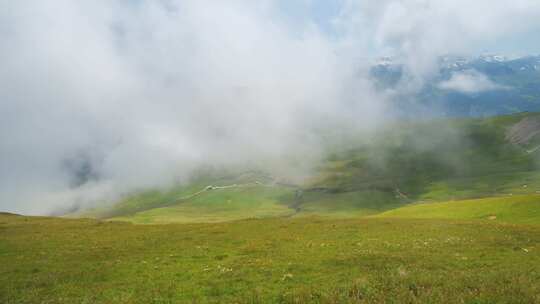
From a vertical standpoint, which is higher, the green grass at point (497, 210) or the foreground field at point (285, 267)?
the green grass at point (497, 210)

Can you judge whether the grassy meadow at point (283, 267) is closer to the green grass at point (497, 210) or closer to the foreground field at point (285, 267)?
the foreground field at point (285, 267)

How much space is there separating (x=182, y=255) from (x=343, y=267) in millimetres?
13772

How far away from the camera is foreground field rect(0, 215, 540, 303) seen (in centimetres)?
1691

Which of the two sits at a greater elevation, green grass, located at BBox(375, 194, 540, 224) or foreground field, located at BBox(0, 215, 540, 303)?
green grass, located at BBox(375, 194, 540, 224)

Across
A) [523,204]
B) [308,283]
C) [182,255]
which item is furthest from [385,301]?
[523,204]

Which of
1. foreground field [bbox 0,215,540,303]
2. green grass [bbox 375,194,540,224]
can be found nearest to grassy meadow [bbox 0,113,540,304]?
foreground field [bbox 0,215,540,303]

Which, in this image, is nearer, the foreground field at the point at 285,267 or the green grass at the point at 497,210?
the foreground field at the point at 285,267

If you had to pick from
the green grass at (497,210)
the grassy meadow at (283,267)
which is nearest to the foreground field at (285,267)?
the grassy meadow at (283,267)

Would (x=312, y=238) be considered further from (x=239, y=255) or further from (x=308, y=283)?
(x=308, y=283)

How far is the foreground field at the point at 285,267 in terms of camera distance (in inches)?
666

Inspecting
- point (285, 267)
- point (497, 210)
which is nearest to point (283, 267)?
point (285, 267)

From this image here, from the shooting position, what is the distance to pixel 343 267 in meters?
24.9

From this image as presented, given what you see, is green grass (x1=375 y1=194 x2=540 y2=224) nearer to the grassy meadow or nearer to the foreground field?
the foreground field

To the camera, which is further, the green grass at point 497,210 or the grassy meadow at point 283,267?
the green grass at point 497,210
